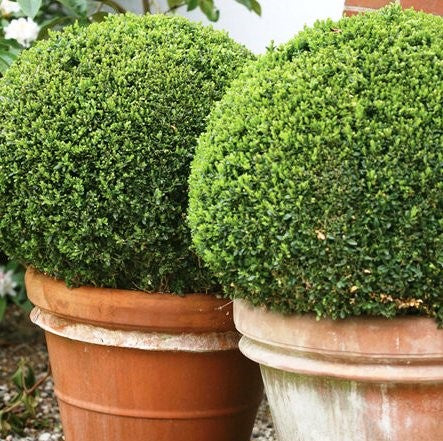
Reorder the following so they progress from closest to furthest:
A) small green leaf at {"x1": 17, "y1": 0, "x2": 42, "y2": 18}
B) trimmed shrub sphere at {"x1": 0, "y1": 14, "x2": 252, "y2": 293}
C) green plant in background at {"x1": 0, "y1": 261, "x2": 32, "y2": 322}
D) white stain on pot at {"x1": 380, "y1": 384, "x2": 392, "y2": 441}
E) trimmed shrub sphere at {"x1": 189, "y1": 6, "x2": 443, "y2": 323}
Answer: trimmed shrub sphere at {"x1": 189, "y1": 6, "x2": 443, "y2": 323}, white stain on pot at {"x1": 380, "y1": 384, "x2": 392, "y2": 441}, trimmed shrub sphere at {"x1": 0, "y1": 14, "x2": 252, "y2": 293}, small green leaf at {"x1": 17, "y1": 0, "x2": 42, "y2": 18}, green plant in background at {"x1": 0, "y1": 261, "x2": 32, "y2": 322}

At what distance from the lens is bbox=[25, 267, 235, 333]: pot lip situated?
2523mm

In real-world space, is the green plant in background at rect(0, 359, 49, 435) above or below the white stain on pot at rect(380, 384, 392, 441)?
below

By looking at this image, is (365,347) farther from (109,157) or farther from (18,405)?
(18,405)

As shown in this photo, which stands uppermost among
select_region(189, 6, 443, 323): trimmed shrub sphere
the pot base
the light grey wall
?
the light grey wall

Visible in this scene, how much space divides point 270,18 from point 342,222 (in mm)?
2159

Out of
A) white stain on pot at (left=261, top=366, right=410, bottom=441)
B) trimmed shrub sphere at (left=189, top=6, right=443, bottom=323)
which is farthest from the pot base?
trimmed shrub sphere at (left=189, top=6, right=443, bottom=323)

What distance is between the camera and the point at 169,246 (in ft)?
8.15

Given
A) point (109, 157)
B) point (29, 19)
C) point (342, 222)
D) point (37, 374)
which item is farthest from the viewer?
point (37, 374)

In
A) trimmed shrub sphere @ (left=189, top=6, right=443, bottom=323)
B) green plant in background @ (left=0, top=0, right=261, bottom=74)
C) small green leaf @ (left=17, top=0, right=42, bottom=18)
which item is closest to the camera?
trimmed shrub sphere @ (left=189, top=6, right=443, bottom=323)

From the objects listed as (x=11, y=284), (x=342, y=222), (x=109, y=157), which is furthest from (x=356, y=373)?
(x=11, y=284)

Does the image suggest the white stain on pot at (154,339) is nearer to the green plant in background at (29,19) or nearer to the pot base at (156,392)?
the pot base at (156,392)

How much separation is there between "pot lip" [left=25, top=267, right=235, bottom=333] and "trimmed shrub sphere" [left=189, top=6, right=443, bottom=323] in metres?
0.35

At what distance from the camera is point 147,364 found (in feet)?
8.56

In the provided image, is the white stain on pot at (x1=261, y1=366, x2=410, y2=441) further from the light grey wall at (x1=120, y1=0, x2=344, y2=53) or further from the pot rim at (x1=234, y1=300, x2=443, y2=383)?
the light grey wall at (x1=120, y1=0, x2=344, y2=53)
